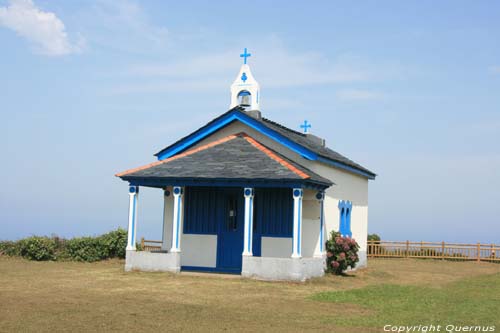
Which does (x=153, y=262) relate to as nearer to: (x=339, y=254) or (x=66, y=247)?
(x=339, y=254)

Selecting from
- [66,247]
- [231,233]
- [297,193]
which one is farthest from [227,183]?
[66,247]

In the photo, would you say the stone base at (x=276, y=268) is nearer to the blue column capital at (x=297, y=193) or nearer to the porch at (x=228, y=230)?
the porch at (x=228, y=230)

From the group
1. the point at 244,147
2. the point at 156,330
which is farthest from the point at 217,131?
the point at 156,330

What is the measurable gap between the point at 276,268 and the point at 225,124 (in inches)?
257

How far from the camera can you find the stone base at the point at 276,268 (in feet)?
60.9

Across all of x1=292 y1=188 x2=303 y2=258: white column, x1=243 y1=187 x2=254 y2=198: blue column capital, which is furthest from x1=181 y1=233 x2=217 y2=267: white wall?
x1=292 y1=188 x2=303 y2=258: white column

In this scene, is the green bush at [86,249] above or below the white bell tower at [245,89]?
below

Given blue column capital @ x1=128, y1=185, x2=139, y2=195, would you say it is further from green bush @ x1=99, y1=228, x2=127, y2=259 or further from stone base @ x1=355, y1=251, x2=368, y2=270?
stone base @ x1=355, y1=251, x2=368, y2=270

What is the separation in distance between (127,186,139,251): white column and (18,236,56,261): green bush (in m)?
7.22

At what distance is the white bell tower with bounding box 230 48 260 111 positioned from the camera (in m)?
24.0

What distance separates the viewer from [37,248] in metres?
26.1

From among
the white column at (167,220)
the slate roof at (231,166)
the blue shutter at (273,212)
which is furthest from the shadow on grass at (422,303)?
the white column at (167,220)

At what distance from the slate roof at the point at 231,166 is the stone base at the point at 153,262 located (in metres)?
2.49

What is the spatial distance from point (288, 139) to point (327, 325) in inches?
416
